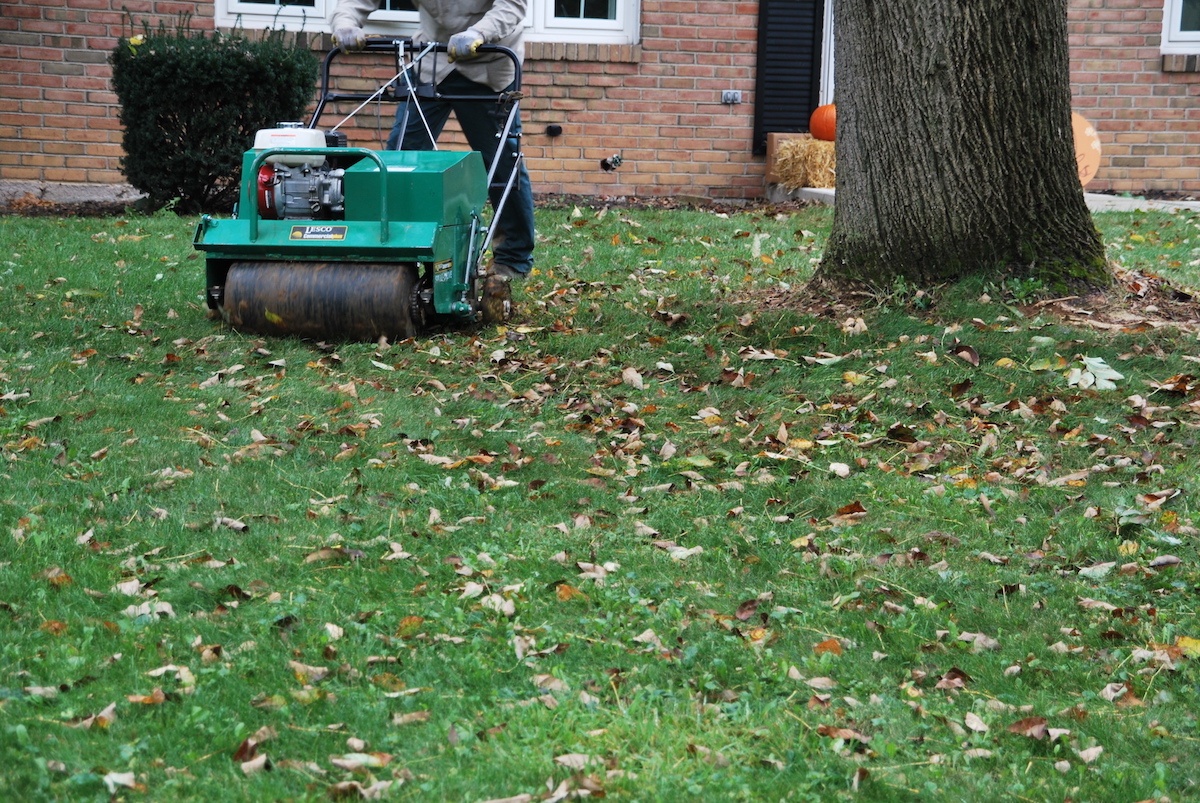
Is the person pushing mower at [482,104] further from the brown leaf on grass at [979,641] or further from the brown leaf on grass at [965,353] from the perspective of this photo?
the brown leaf on grass at [979,641]

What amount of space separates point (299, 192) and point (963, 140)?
2.94m

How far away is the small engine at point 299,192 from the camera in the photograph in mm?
6219

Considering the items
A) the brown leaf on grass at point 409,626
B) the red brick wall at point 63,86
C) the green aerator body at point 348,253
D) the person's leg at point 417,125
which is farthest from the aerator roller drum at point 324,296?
the red brick wall at point 63,86

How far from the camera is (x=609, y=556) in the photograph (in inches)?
158

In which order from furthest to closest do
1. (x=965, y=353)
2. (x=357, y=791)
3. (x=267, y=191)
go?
(x=267, y=191), (x=965, y=353), (x=357, y=791)

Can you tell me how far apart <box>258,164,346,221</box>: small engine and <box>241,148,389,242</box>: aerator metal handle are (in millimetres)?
118

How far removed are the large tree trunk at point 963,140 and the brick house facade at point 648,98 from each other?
545 cm

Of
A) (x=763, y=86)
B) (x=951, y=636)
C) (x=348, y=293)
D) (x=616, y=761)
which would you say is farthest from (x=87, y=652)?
(x=763, y=86)

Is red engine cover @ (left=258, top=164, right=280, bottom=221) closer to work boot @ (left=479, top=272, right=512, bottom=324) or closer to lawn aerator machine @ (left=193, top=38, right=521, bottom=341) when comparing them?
lawn aerator machine @ (left=193, top=38, right=521, bottom=341)

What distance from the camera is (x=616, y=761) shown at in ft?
9.32

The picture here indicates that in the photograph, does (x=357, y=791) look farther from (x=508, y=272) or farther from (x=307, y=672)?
(x=508, y=272)

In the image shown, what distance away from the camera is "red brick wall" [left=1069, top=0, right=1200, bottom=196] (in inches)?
471

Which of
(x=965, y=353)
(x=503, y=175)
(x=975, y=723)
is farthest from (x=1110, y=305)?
(x=975, y=723)

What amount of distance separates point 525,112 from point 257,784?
30.6 ft
